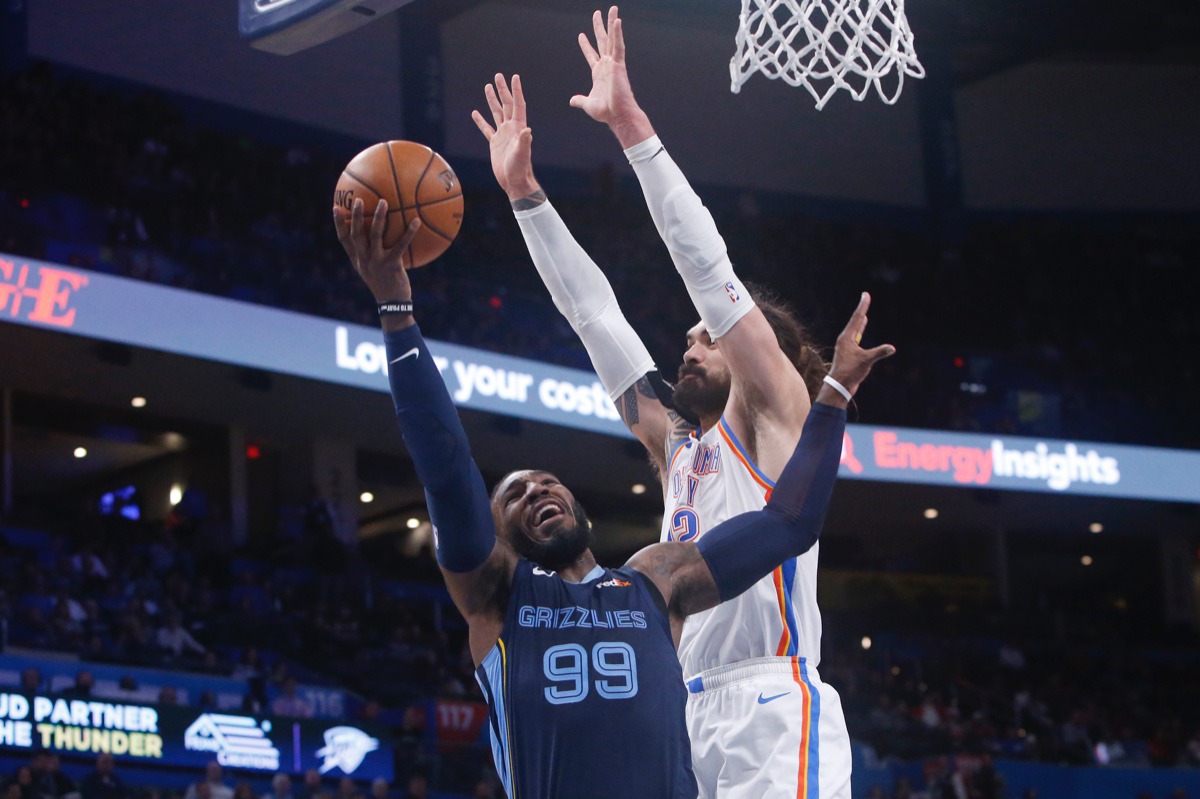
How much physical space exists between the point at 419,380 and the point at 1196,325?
22.1m

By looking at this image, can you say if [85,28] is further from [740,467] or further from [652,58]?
[740,467]

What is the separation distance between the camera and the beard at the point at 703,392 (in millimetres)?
3979

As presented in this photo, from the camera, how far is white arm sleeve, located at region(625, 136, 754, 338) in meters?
3.59

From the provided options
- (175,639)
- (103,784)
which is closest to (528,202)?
(103,784)

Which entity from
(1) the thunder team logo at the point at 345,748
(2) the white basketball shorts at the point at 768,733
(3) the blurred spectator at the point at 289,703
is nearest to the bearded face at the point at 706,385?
A: (2) the white basketball shorts at the point at 768,733

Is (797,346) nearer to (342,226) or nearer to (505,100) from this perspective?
(505,100)

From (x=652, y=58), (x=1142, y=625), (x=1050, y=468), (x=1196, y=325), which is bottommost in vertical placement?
(x=1142, y=625)

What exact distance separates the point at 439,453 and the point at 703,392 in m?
1.41

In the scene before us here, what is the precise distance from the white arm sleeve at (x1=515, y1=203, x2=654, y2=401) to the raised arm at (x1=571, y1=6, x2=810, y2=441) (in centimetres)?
44

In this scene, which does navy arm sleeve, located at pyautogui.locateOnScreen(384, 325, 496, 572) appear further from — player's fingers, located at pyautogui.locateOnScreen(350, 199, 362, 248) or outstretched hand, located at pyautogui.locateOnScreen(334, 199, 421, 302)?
player's fingers, located at pyautogui.locateOnScreen(350, 199, 362, 248)

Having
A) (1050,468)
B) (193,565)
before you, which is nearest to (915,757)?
(1050,468)

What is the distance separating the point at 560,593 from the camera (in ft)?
9.75

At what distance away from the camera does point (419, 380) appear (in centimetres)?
276

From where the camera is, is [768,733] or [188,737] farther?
[188,737]
